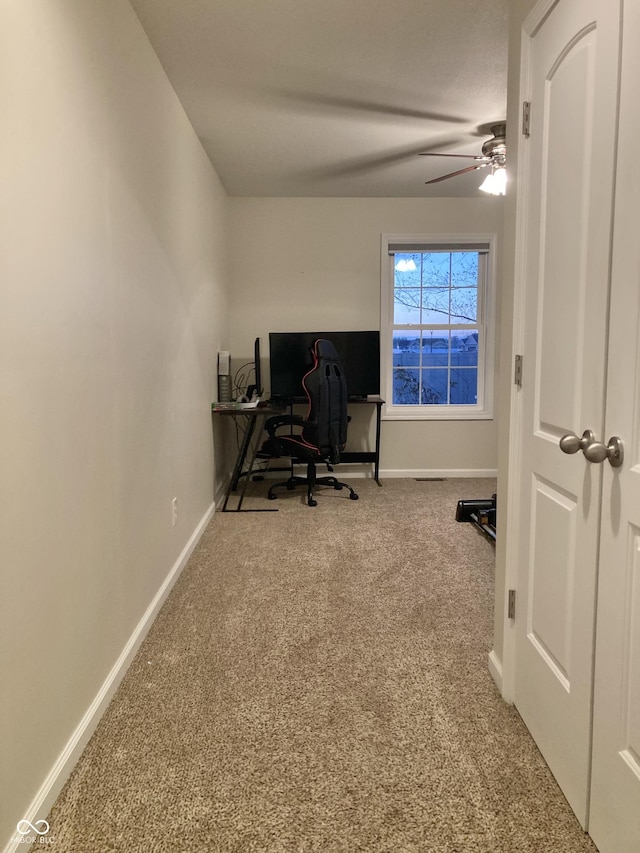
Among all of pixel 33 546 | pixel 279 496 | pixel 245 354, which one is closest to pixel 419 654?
pixel 33 546

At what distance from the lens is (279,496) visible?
4602mm

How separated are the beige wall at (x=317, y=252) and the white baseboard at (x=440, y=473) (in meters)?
1.40

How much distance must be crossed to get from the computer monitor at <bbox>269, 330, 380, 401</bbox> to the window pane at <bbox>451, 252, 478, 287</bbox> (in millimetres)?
1004

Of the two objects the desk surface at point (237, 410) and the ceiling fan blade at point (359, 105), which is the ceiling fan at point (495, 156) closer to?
the ceiling fan blade at point (359, 105)

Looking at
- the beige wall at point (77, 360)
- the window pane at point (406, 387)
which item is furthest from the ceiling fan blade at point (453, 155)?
the window pane at point (406, 387)

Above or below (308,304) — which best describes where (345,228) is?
above

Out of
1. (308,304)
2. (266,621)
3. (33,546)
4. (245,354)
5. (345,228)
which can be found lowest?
(266,621)

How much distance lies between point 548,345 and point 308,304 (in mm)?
3768

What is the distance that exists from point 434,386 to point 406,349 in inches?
17.9

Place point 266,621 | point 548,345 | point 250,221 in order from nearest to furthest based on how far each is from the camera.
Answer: point 548,345 → point 266,621 → point 250,221

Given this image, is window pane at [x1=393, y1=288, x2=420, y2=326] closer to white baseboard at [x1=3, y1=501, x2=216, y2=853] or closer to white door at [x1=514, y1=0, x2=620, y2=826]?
white baseboard at [x1=3, y1=501, x2=216, y2=853]

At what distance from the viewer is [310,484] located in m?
4.47

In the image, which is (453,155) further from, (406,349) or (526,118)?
(526,118)

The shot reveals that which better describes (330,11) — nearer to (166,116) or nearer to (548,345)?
(166,116)
